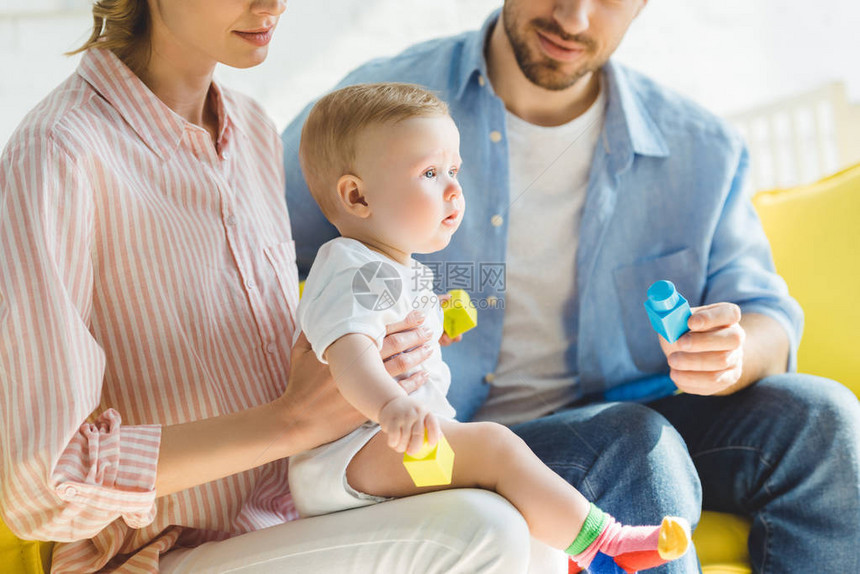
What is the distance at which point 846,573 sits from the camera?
1.20 metres

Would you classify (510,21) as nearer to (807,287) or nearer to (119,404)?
(807,287)

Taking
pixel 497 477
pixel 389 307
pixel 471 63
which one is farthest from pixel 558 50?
pixel 497 477

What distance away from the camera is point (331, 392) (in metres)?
0.97

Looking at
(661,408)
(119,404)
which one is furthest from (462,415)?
(119,404)

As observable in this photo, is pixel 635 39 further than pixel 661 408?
Yes

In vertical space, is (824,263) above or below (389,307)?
below

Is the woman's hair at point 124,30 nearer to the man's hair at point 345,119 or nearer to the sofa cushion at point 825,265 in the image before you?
the man's hair at point 345,119

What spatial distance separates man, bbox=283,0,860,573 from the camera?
4.68 ft

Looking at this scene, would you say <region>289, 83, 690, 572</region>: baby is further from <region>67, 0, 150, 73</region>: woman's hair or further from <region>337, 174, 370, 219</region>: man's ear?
<region>67, 0, 150, 73</region>: woman's hair

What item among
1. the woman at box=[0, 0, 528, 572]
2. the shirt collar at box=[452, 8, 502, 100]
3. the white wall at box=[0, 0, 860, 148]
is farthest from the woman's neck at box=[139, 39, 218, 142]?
the white wall at box=[0, 0, 860, 148]

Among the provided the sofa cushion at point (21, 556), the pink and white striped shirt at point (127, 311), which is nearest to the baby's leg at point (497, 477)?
the pink and white striped shirt at point (127, 311)

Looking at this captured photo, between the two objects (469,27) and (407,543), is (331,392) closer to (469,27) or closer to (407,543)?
(407,543)

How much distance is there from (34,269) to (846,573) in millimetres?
1151

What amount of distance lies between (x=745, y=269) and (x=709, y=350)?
1.32 ft
